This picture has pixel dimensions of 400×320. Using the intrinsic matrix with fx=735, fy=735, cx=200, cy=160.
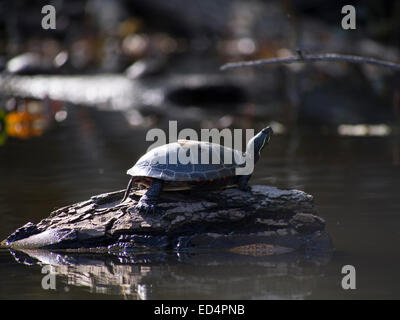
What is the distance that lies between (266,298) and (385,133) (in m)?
8.20

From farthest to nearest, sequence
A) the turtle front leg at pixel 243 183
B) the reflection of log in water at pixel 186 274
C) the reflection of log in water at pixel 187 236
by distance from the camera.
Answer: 1. the turtle front leg at pixel 243 183
2. the reflection of log in water at pixel 187 236
3. the reflection of log in water at pixel 186 274

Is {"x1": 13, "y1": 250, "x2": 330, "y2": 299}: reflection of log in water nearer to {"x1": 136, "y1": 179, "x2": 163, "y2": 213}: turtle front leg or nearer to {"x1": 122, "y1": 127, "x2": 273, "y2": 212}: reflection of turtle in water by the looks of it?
{"x1": 136, "y1": 179, "x2": 163, "y2": 213}: turtle front leg

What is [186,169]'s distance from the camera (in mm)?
5699

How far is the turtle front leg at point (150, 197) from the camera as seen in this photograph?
5.74 meters

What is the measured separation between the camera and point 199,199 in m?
5.83

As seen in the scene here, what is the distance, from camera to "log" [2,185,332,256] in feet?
18.7

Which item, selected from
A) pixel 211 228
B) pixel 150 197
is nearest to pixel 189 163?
pixel 150 197

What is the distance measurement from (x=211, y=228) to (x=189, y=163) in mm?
537

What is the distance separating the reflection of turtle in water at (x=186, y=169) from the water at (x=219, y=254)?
0.57 metres

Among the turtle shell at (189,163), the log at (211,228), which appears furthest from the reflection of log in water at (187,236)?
the turtle shell at (189,163)

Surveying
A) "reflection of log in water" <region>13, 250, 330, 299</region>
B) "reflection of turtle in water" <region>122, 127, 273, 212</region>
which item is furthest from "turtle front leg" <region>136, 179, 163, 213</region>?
"reflection of log in water" <region>13, 250, 330, 299</region>

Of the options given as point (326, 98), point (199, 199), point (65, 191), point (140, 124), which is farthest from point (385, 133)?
point (199, 199)

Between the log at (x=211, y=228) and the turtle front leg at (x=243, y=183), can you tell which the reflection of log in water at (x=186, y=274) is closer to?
the log at (x=211, y=228)
